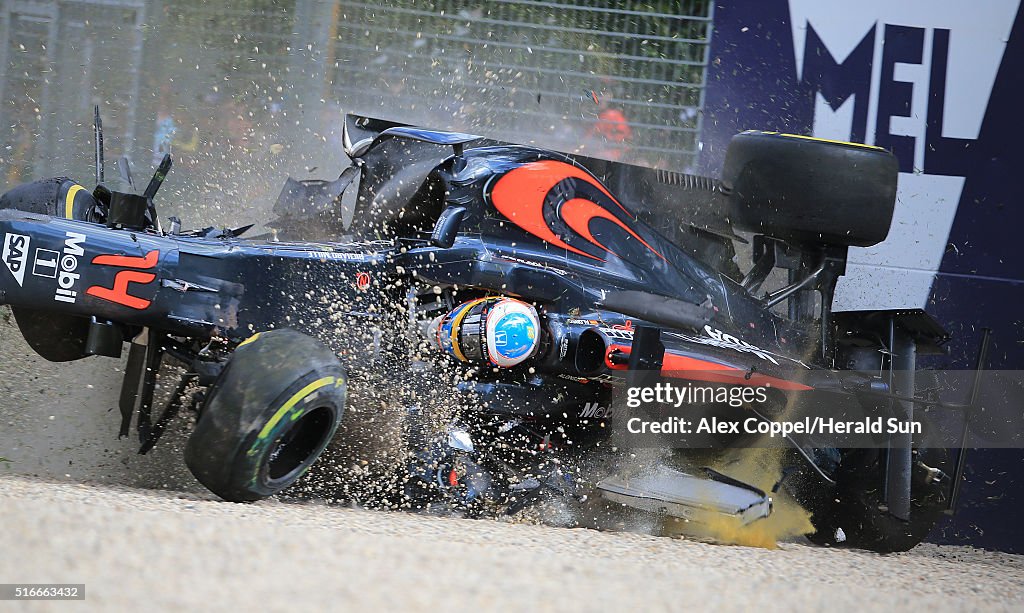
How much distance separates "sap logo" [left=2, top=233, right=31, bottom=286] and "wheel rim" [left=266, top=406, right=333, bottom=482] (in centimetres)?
101

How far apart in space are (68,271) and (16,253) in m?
0.17

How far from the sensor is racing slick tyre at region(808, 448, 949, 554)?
4004 mm

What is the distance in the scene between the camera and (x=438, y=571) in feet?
8.05

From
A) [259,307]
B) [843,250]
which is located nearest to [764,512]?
[843,250]

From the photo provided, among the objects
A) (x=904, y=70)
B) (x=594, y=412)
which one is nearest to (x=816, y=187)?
(x=594, y=412)

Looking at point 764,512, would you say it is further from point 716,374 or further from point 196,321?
point 196,321

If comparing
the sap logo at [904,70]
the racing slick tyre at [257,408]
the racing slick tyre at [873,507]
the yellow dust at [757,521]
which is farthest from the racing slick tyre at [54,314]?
the sap logo at [904,70]

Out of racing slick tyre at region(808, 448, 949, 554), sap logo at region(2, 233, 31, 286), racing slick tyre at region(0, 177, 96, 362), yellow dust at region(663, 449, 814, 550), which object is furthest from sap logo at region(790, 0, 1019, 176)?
sap logo at region(2, 233, 31, 286)

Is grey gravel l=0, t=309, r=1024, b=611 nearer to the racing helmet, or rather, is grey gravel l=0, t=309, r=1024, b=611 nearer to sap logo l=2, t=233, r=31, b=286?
the racing helmet

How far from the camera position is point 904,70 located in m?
5.12

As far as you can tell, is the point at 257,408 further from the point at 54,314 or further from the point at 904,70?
the point at 904,70

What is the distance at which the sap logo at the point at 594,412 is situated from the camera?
369 centimetres

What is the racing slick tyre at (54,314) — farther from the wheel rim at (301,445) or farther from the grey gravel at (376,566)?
the wheel rim at (301,445)

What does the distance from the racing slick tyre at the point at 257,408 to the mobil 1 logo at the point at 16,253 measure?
745mm
